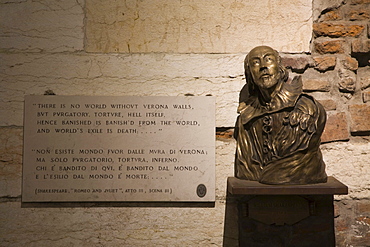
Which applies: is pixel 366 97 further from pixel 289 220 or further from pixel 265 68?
pixel 289 220

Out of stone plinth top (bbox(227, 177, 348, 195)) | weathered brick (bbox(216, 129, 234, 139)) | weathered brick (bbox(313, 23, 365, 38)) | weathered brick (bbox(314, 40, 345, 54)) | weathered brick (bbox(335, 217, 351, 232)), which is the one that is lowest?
weathered brick (bbox(335, 217, 351, 232))

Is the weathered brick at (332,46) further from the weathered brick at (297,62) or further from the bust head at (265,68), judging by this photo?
the bust head at (265,68)

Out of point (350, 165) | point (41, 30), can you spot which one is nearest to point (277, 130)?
point (350, 165)

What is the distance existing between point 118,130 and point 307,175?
1.18 meters

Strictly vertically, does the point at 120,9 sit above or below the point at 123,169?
→ above

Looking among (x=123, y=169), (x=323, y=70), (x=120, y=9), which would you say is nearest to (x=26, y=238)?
(x=123, y=169)

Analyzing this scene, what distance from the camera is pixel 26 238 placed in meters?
2.50

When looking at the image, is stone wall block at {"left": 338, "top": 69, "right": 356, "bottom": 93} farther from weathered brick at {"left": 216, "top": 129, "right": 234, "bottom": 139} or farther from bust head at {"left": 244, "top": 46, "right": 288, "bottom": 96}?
weathered brick at {"left": 216, "top": 129, "right": 234, "bottom": 139}

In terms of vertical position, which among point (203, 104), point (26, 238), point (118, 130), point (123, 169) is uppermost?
point (203, 104)

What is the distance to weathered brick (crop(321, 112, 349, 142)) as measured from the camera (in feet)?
8.19

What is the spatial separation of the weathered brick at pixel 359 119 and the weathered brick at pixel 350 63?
0.25 meters

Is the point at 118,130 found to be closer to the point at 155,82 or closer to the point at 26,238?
the point at 155,82

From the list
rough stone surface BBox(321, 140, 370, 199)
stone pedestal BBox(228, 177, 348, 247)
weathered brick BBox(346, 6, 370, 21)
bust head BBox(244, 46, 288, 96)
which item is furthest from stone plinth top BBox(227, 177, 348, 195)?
weathered brick BBox(346, 6, 370, 21)

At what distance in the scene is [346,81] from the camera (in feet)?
8.24
